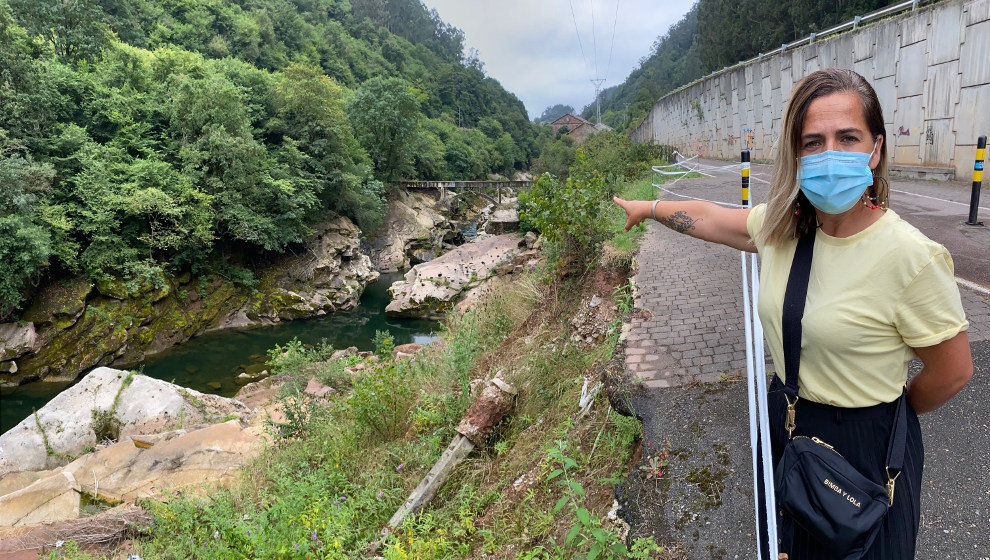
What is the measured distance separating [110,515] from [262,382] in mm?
8914

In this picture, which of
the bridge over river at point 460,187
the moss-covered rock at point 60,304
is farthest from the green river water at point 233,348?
the bridge over river at point 460,187

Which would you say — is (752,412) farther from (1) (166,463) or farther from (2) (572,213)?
(1) (166,463)

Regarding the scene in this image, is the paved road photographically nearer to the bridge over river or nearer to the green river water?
the green river water

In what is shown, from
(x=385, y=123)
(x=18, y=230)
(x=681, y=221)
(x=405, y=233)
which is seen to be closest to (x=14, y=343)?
(x=18, y=230)

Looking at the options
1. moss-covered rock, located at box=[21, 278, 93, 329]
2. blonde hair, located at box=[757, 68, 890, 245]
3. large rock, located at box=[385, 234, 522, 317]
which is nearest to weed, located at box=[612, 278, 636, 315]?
blonde hair, located at box=[757, 68, 890, 245]

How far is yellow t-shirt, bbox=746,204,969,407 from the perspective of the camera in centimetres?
120

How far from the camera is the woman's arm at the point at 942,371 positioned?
1242 millimetres

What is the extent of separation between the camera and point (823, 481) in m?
1.27

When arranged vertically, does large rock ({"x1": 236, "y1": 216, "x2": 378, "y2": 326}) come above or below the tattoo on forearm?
below

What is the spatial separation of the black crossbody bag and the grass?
3.98ft

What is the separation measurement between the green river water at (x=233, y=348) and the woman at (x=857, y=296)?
14.1 metres

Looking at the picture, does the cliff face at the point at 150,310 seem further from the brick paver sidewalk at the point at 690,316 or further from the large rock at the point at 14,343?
the brick paver sidewalk at the point at 690,316

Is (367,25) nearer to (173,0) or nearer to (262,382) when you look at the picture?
(173,0)

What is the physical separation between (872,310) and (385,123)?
120 ft
